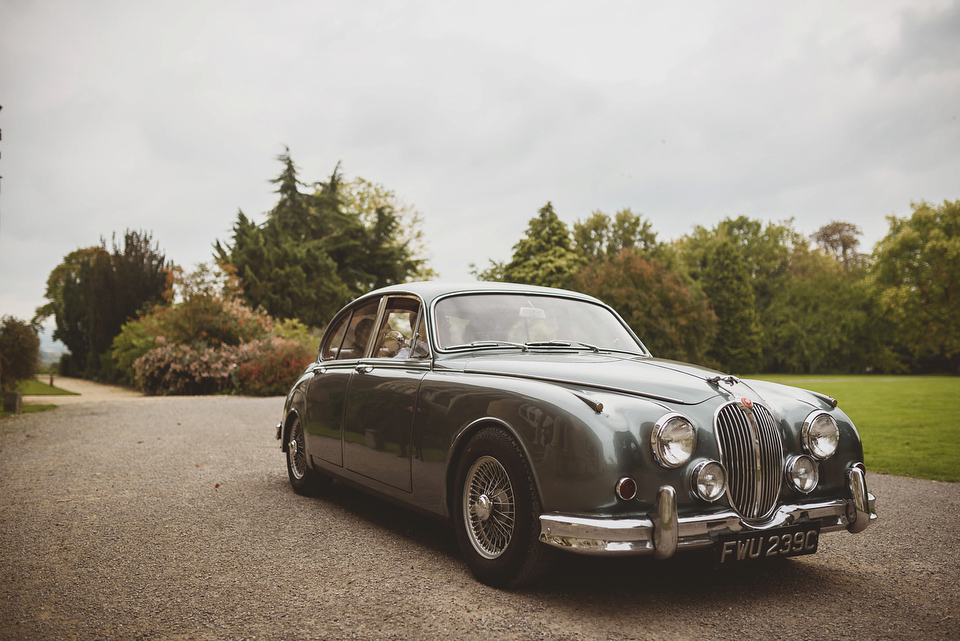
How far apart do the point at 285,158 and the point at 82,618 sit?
3745 centimetres

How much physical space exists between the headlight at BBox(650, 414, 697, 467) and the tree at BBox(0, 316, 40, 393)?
15.1 meters

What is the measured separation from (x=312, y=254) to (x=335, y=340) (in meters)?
26.9

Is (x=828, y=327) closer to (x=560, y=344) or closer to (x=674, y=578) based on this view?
(x=560, y=344)

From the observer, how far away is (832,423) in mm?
3594

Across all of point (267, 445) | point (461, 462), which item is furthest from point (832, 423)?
point (267, 445)

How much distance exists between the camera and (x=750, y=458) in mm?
3256

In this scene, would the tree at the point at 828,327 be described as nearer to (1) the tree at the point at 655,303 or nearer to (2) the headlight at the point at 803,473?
(1) the tree at the point at 655,303

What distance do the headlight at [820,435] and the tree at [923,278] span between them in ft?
155

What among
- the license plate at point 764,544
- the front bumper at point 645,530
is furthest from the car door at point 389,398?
the license plate at point 764,544

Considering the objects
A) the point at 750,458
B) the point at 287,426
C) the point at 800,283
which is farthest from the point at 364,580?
the point at 800,283

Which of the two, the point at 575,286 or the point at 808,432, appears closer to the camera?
the point at 808,432

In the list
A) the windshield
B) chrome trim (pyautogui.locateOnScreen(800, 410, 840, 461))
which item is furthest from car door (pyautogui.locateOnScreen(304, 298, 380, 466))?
chrome trim (pyautogui.locateOnScreen(800, 410, 840, 461))

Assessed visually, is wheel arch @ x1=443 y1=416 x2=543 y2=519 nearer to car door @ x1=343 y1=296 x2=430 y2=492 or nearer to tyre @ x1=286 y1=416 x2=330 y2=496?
car door @ x1=343 y1=296 x2=430 y2=492

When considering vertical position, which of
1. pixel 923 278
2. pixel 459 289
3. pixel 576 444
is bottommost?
pixel 576 444
